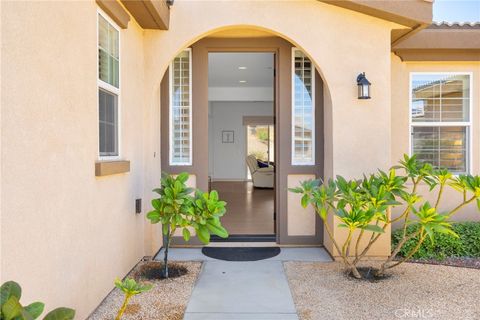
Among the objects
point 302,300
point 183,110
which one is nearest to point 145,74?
point 183,110

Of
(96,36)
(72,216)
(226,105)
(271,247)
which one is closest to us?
(72,216)

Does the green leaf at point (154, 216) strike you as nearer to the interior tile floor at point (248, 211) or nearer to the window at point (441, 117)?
→ the interior tile floor at point (248, 211)

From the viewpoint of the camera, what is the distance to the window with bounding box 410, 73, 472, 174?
219 inches

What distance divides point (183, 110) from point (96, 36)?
2.19 meters

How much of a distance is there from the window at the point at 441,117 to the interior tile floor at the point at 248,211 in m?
2.72

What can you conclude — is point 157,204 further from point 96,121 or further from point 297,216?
point 297,216

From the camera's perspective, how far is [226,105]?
48.4 ft

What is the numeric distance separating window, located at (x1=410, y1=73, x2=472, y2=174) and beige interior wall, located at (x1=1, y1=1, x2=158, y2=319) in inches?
174

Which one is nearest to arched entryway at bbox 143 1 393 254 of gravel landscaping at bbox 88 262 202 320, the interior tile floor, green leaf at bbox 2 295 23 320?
gravel landscaping at bbox 88 262 202 320

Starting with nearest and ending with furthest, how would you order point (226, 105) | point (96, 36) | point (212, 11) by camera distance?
point (96, 36) < point (212, 11) < point (226, 105)

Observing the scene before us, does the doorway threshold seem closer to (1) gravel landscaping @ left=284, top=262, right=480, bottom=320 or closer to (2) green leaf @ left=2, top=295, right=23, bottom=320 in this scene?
(1) gravel landscaping @ left=284, top=262, right=480, bottom=320

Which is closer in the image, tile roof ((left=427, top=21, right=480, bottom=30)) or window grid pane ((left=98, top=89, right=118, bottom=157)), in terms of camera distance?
window grid pane ((left=98, top=89, right=118, bottom=157))

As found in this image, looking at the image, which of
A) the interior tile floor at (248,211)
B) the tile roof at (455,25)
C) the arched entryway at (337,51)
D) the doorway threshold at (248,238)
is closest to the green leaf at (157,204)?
the arched entryway at (337,51)

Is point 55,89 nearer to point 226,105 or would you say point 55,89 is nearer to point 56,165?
point 56,165
